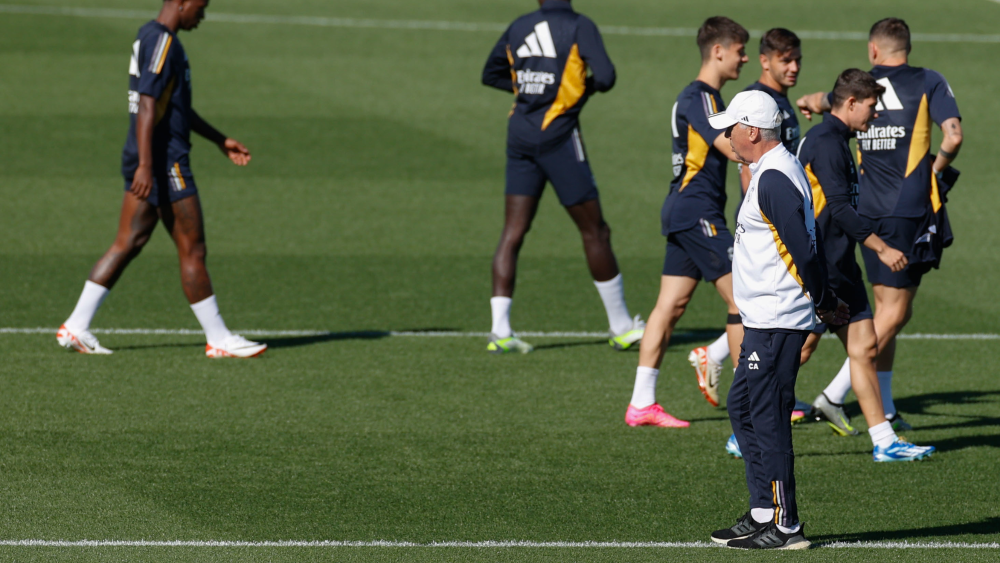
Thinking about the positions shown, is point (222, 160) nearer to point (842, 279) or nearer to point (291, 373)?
point (291, 373)

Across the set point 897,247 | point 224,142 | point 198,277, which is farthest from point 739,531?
point 224,142

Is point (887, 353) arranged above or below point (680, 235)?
below

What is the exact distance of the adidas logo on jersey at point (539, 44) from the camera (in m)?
9.91

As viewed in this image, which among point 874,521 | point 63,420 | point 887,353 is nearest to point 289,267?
point 63,420

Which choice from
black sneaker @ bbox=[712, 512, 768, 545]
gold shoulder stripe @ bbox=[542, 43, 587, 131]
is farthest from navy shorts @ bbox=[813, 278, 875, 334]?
gold shoulder stripe @ bbox=[542, 43, 587, 131]

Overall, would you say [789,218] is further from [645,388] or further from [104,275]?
[104,275]

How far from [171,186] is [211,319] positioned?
0.95 metres

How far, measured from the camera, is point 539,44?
995cm

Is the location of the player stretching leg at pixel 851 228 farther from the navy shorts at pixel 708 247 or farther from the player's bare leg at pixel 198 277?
the player's bare leg at pixel 198 277

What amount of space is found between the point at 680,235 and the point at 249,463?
2732 millimetres

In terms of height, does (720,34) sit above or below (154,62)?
above

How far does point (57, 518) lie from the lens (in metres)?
6.08

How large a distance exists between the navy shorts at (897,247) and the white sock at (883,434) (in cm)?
104

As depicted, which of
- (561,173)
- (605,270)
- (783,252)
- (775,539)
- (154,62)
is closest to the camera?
Answer: (783,252)
